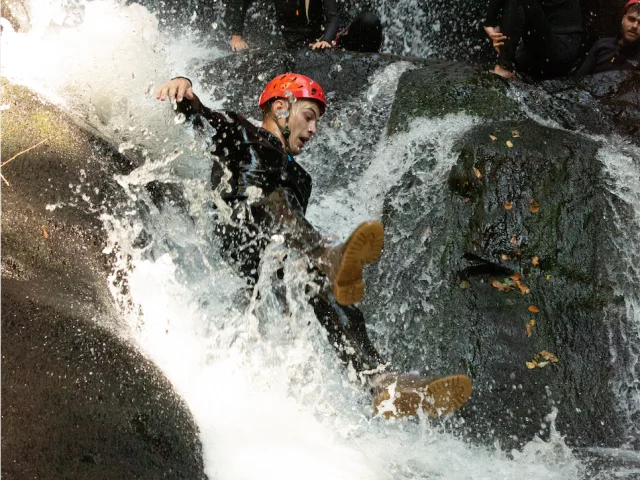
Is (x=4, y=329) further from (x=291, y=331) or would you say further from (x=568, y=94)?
(x=568, y=94)

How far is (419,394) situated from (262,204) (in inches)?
51.3

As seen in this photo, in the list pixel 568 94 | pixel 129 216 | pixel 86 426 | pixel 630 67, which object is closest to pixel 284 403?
pixel 86 426

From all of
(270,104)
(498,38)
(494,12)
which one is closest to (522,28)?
(498,38)

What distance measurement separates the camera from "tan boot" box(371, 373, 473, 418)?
9.78ft

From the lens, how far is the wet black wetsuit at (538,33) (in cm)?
581

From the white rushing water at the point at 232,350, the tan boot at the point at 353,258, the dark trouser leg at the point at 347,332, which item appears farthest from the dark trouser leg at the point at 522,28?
the tan boot at the point at 353,258

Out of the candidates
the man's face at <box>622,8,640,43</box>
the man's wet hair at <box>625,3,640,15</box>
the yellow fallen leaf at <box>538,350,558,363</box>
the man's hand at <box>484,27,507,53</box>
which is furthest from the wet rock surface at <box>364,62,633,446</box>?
the man's wet hair at <box>625,3,640,15</box>

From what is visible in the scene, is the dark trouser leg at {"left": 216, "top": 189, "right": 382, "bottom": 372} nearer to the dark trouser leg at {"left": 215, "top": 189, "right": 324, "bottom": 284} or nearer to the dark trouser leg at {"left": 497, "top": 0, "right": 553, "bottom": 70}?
the dark trouser leg at {"left": 215, "top": 189, "right": 324, "bottom": 284}

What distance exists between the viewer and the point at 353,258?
2.76 meters

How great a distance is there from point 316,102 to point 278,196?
104 cm

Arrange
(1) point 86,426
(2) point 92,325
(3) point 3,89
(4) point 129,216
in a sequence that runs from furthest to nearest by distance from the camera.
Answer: (3) point 3,89 < (4) point 129,216 < (2) point 92,325 < (1) point 86,426

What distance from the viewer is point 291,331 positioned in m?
3.76

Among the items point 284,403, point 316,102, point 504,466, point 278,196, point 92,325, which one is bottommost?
point 504,466

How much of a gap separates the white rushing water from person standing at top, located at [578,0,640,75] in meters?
3.93
